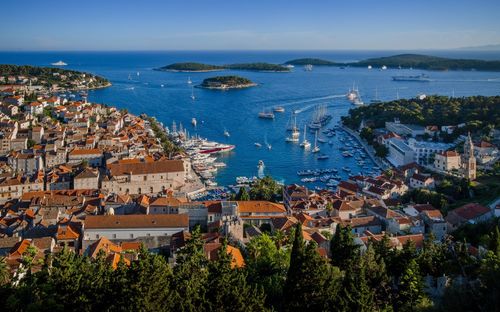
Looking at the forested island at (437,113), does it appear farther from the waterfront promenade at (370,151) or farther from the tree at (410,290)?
the tree at (410,290)

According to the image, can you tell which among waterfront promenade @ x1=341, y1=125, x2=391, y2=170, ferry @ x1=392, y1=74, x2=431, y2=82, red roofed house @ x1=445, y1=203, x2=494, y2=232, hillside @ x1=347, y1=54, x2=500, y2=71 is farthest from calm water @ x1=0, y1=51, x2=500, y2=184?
red roofed house @ x1=445, y1=203, x2=494, y2=232

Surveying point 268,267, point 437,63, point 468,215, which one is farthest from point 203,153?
point 437,63

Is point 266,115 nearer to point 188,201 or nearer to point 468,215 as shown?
point 188,201

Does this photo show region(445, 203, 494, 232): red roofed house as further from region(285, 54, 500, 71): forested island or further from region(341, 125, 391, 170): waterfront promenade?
region(285, 54, 500, 71): forested island

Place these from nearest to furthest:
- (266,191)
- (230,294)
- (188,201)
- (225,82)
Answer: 1. (230,294)
2. (188,201)
3. (266,191)
4. (225,82)

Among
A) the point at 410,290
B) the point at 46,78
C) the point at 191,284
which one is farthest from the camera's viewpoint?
the point at 46,78

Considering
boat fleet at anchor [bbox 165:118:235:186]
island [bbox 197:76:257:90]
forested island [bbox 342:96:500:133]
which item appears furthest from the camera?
island [bbox 197:76:257:90]

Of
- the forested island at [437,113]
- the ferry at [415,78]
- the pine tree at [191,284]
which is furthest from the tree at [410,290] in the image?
the ferry at [415,78]
